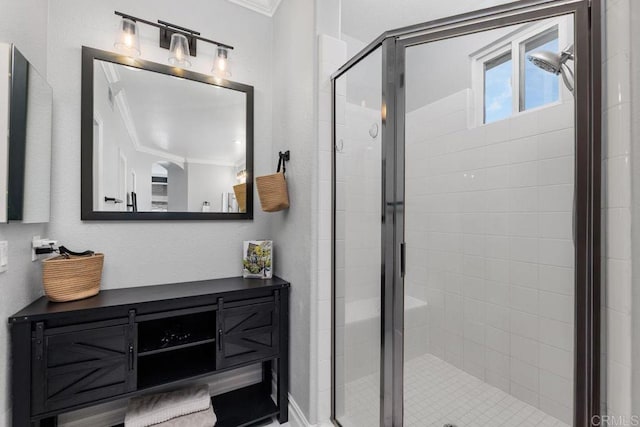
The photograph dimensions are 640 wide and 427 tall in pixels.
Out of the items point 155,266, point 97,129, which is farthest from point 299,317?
point 97,129

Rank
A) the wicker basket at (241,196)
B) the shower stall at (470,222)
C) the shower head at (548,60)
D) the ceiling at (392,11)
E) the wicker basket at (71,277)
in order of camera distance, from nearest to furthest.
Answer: the shower stall at (470,222), the shower head at (548,60), the wicker basket at (71,277), the wicker basket at (241,196), the ceiling at (392,11)

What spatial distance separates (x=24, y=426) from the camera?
114cm

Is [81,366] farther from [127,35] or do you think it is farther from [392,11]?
[392,11]

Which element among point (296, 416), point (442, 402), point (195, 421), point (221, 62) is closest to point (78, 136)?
point (221, 62)

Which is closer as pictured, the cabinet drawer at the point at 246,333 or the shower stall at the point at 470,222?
the shower stall at the point at 470,222

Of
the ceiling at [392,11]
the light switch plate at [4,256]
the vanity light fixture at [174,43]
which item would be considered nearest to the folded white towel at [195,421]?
the light switch plate at [4,256]

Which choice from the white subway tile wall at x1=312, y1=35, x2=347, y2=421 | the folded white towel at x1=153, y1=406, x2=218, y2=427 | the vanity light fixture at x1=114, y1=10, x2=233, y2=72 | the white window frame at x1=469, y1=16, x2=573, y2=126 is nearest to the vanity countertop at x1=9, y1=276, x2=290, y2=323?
the white subway tile wall at x1=312, y1=35, x2=347, y2=421

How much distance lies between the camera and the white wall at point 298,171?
5.08 feet

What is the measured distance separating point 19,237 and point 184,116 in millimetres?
1017

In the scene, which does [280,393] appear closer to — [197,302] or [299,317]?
[299,317]

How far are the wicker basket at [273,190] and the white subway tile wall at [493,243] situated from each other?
2.42ft

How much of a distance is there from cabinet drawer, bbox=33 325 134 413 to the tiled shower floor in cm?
110

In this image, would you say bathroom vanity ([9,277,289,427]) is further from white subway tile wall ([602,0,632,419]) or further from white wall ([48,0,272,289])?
white subway tile wall ([602,0,632,419])

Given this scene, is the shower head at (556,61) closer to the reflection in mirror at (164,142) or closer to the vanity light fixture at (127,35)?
the reflection in mirror at (164,142)
